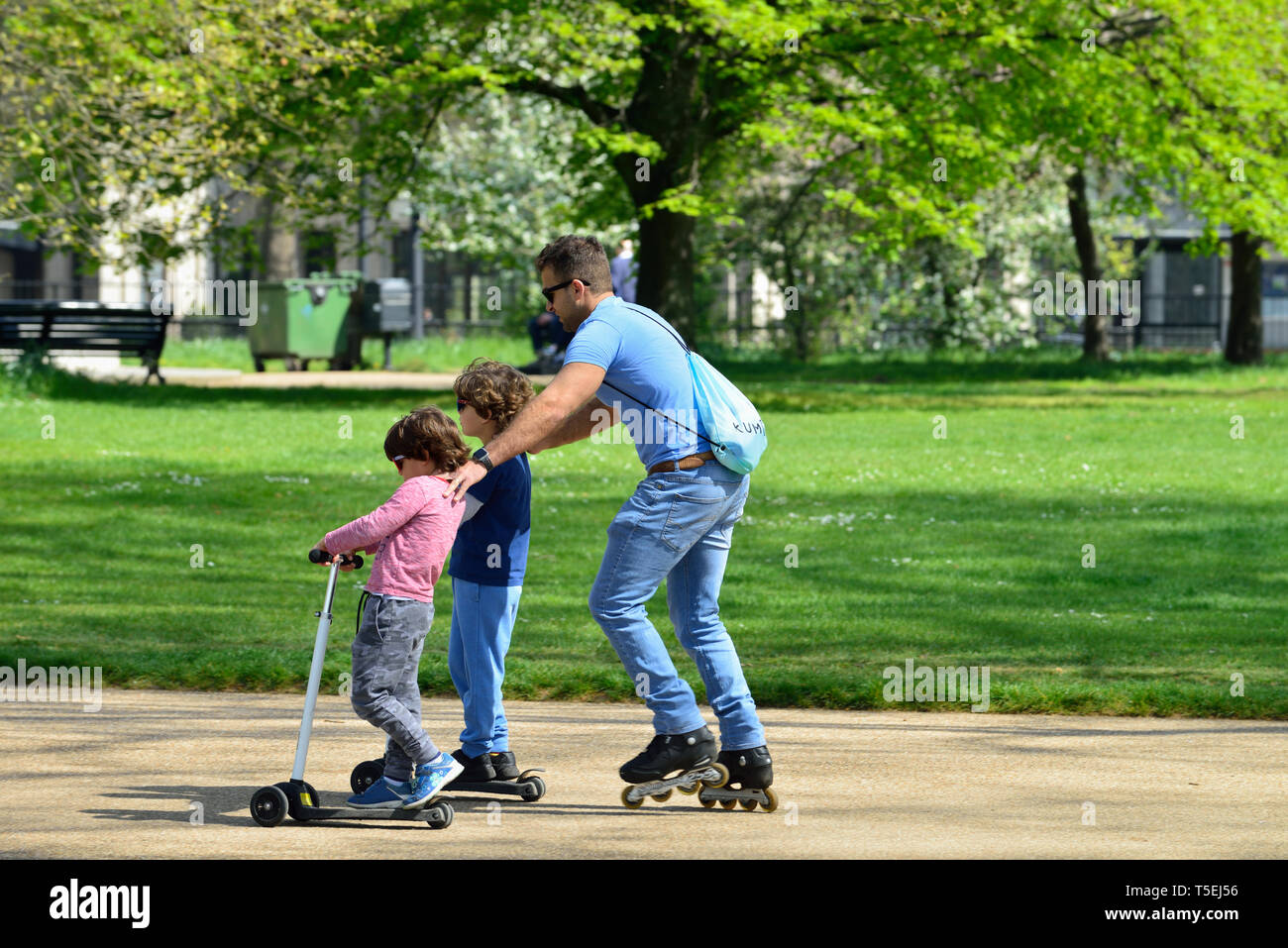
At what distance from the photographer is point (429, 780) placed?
17.4 ft

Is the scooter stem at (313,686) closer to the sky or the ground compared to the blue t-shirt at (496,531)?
closer to the ground

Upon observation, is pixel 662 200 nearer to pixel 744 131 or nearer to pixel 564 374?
pixel 744 131

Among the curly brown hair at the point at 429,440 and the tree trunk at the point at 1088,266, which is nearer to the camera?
the curly brown hair at the point at 429,440

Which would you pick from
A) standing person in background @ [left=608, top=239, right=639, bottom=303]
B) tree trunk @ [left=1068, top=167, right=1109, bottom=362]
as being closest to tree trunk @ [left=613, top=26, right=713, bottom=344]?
standing person in background @ [left=608, top=239, right=639, bottom=303]

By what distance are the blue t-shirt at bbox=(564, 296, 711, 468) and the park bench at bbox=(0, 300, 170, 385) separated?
1850 centimetres

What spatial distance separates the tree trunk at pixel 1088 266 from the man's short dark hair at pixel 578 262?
83.5ft

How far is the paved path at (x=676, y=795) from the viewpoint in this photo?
492 centimetres

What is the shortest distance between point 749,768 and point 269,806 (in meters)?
1.41

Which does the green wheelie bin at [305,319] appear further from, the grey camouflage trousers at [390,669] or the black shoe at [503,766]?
the grey camouflage trousers at [390,669]

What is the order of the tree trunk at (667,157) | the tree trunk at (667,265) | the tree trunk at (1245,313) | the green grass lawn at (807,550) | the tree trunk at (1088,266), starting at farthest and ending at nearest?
the tree trunk at (1088,266), the tree trunk at (1245,313), the tree trunk at (667,265), the tree trunk at (667,157), the green grass lawn at (807,550)

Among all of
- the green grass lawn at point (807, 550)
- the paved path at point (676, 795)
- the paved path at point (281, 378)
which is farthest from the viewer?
the paved path at point (281, 378)

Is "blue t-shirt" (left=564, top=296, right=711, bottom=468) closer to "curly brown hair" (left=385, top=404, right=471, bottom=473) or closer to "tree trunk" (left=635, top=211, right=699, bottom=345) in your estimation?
"curly brown hair" (left=385, top=404, right=471, bottom=473)

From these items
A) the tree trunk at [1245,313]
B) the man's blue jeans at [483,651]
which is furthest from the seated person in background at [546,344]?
the man's blue jeans at [483,651]

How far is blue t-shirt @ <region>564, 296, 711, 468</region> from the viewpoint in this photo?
5.35 m
